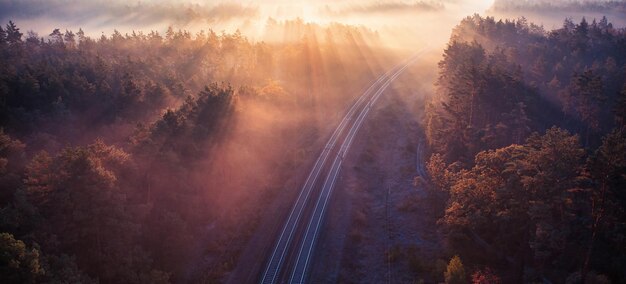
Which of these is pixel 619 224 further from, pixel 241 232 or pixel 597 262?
pixel 241 232

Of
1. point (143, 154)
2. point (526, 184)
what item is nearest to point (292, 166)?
point (143, 154)

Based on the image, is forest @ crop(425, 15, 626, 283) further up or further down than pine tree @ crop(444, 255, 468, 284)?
further up

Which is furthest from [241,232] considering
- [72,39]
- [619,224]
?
[72,39]

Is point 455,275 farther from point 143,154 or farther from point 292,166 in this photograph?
point 292,166

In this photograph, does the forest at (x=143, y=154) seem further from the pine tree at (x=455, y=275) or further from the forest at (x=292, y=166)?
the pine tree at (x=455, y=275)

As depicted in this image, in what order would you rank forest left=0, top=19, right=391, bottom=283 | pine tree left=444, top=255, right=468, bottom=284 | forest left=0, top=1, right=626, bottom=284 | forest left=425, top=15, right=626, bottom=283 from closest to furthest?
forest left=425, top=15, right=626, bottom=283 → forest left=0, top=1, right=626, bottom=284 → pine tree left=444, top=255, right=468, bottom=284 → forest left=0, top=19, right=391, bottom=283

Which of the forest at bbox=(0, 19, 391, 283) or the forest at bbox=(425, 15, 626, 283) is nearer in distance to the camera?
the forest at bbox=(425, 15, 626, 283)

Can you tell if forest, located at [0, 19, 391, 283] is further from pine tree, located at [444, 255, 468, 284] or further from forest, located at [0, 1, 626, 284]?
pine tree, located at [444, 255, 468, 284]

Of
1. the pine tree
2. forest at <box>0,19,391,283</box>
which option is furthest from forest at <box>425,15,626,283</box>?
forest at <box>0,19,391,283</box>
